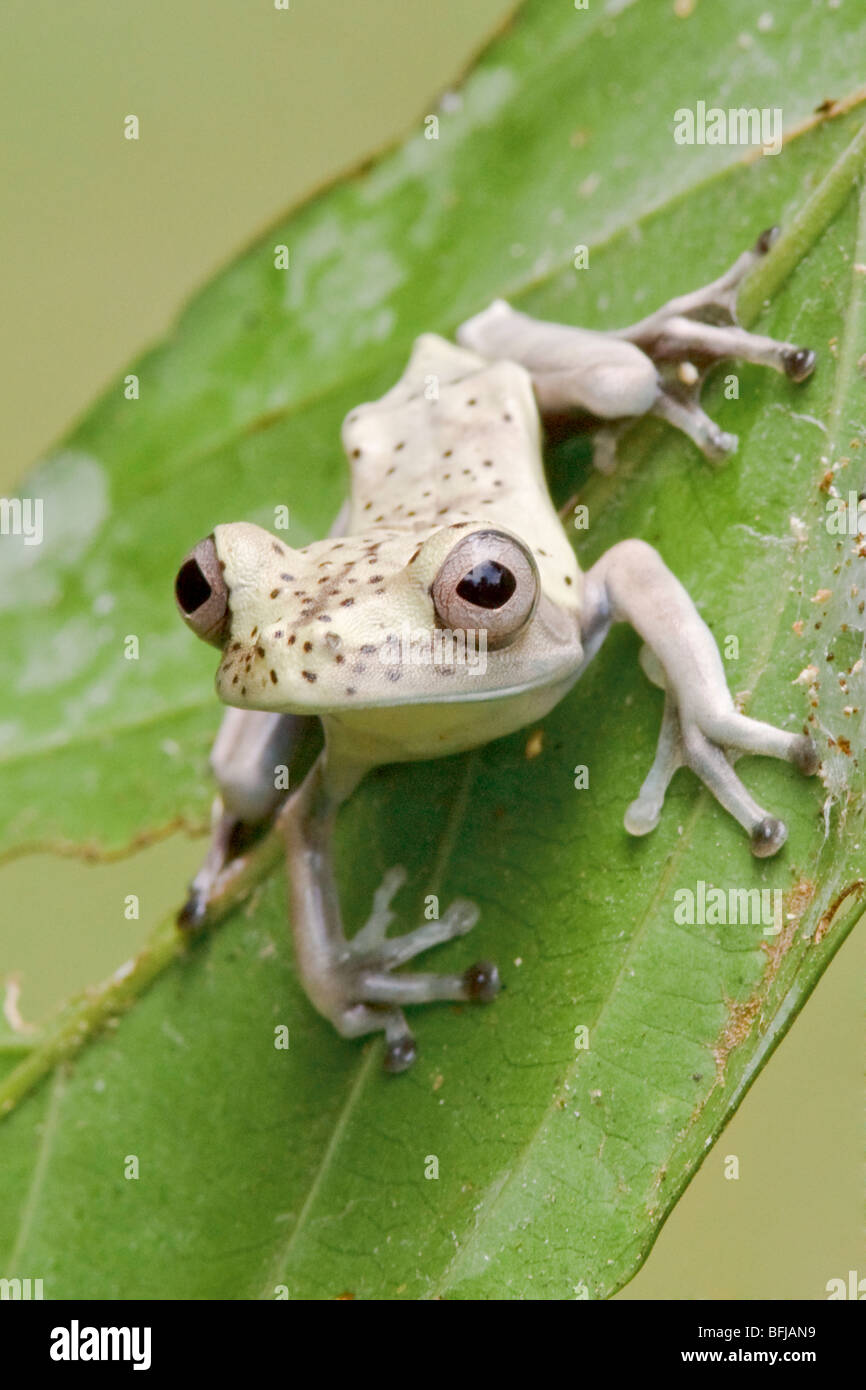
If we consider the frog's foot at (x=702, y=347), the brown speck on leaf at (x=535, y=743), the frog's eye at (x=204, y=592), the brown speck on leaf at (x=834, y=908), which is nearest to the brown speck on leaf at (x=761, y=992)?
the brown speck on leaf at (x=834, y=908)

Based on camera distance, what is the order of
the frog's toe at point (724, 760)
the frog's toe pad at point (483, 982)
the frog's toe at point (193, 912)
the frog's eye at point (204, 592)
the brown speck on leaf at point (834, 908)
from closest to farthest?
the brown speck on leaf at point (834, 908) < the frog's toe at point (724, 760) < the frog's eye at point (204, 592) < the frog's toe pad at point (483, 982) < the frog's toe at point (193, 912)

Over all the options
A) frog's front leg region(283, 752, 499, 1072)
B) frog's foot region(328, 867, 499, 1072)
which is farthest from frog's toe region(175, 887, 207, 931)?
frog's foot region(328, 867, 499, 1072)

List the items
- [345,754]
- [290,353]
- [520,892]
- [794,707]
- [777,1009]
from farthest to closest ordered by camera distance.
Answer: [290,353]
[345,754]
[520,892]
[794,707]
[777,1009]

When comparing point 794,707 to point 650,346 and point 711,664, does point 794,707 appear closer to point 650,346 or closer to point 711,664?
point 711,664

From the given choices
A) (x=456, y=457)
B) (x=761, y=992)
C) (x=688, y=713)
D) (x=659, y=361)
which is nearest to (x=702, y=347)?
(x=659, y=361)

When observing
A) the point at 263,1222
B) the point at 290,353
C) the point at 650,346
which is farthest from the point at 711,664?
the point at 290,353

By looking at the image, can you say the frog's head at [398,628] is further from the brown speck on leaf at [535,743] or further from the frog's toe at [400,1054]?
the frog's toe at [400,1054]
